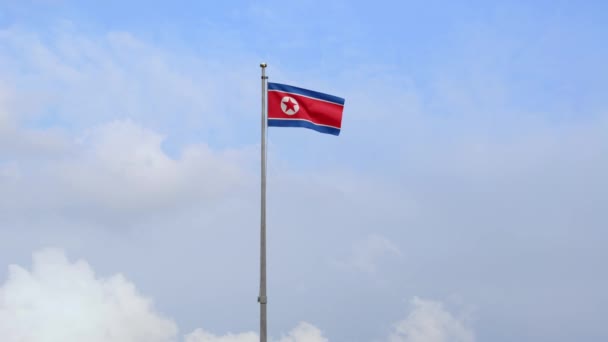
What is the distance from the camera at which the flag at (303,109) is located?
3362 cm

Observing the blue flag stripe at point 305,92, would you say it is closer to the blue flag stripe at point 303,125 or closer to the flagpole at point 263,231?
the flagpole at point 263,231

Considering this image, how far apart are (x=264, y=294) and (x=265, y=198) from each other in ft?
10.9

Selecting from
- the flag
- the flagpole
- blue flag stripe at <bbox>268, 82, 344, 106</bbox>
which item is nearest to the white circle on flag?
the flag

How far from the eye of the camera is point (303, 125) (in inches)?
1342

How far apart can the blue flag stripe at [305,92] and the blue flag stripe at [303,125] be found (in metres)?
0.98

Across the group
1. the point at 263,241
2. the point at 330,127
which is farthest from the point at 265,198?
the point at 330,127

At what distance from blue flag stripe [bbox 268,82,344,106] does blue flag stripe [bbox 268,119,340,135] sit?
0.98m

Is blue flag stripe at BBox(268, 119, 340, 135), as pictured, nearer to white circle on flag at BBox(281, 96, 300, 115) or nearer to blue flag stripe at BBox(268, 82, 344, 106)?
white circle on flag at BBox(281, 96, 300, 115)

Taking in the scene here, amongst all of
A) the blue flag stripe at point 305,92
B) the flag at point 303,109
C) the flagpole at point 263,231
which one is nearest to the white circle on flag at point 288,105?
the flag at point 303,109

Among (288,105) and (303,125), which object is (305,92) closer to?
(288,105)

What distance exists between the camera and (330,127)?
114 feet

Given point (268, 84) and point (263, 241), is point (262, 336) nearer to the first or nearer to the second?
point (263, 241)

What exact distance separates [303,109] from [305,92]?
622mm

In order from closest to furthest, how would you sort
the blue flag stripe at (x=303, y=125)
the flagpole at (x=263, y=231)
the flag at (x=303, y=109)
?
the flagpole at (x=263, y=231) → the blue flag stripe at (x=303, y=125) → the flag at (x=303, y=109)
